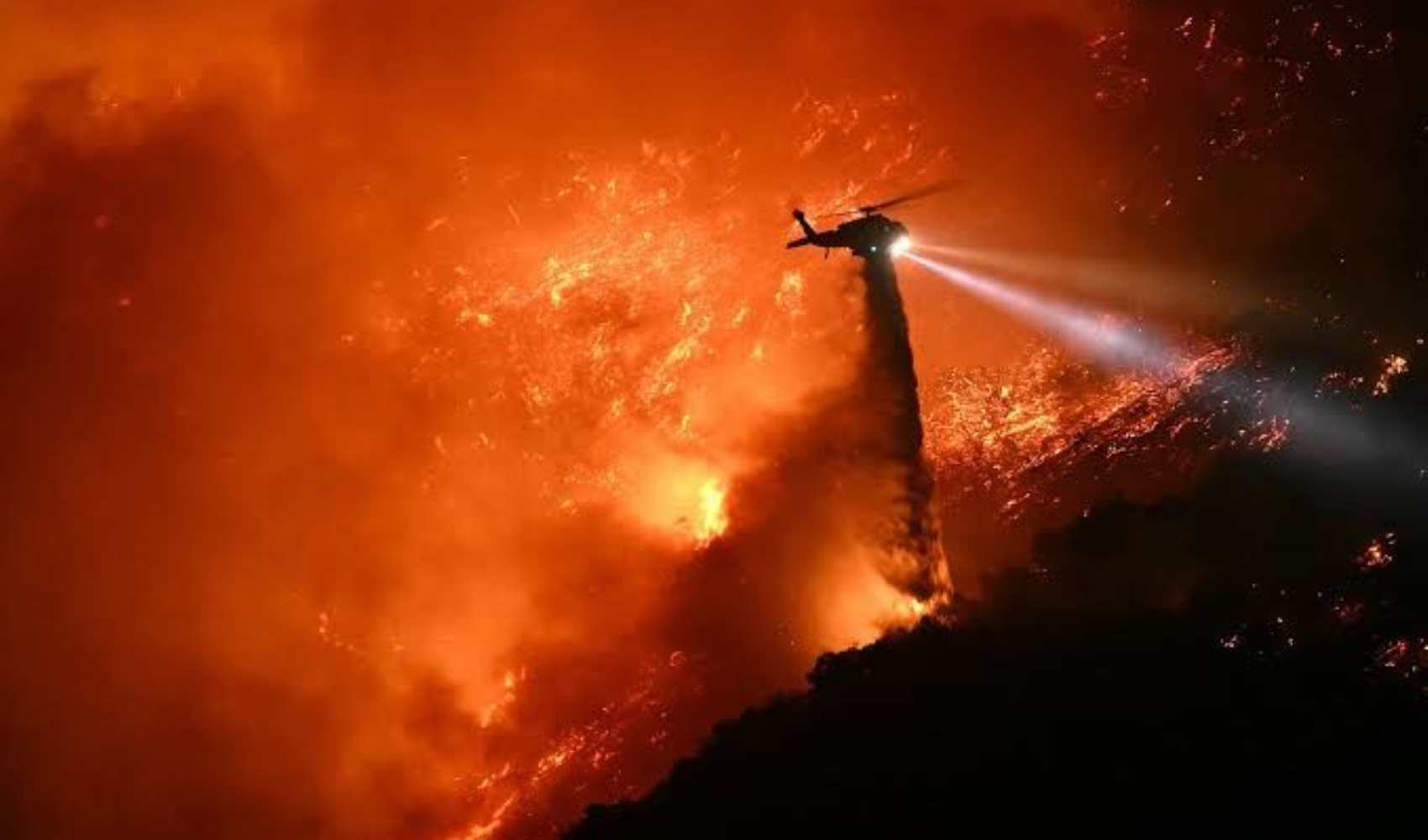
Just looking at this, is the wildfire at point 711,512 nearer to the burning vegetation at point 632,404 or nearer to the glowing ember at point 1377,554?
the burning vegetation at point 632,404

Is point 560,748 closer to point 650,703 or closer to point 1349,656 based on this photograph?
point 650,703

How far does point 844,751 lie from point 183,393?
24.6 meters

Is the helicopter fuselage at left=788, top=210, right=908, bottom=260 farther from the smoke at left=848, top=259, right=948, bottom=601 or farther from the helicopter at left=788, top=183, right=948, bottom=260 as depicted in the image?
the smoke at left=848, top=259, right=948, bottom=601

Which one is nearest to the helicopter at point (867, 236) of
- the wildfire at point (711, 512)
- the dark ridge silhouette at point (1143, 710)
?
the dark ridge silhouette at point (1143, 710)

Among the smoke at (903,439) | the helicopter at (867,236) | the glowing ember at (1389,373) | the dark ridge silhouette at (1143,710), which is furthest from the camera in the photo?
the smoke at (903,439)

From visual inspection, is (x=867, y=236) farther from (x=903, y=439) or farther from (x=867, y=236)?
(x=903, y=439)

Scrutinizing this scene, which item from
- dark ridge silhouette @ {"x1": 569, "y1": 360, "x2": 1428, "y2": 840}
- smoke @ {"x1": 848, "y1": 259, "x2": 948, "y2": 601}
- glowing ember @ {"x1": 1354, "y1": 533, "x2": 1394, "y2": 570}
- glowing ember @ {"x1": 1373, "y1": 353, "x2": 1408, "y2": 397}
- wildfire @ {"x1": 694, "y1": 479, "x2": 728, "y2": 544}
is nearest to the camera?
dark ridge silhouette @ {"x1": 569, "y1": 360, "x2": 1428, "y2": 840}

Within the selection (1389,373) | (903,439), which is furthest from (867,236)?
(1389,373)

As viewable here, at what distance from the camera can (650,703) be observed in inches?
876

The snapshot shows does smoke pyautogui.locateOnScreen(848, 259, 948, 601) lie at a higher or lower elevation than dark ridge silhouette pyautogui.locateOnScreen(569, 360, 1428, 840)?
higher

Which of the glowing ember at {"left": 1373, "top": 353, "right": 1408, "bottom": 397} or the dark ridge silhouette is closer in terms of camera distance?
the dark ridge silhouette

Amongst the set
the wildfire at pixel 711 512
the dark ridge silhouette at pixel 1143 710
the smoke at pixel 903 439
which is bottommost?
the dark ridge silhouette at pixel 1143 710

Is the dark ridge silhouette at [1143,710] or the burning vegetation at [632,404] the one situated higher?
the burning vegetation at [632,404]

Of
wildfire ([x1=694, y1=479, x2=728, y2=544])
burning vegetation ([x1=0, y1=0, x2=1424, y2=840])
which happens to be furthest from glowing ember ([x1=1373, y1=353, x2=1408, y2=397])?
wildfire ([x1=694, y1=479, x2=728, y2=544])
